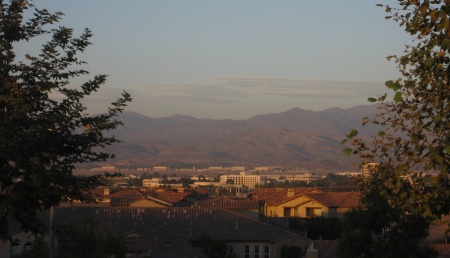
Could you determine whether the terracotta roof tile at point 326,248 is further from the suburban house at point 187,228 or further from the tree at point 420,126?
the tree at point 420,126

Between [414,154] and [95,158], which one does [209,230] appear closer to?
[95,158]

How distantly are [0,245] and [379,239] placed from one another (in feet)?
68.4

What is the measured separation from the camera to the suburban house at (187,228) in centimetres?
4906

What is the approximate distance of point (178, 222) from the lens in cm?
5494

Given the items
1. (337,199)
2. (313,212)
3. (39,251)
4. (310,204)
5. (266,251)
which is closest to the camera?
(39,251)

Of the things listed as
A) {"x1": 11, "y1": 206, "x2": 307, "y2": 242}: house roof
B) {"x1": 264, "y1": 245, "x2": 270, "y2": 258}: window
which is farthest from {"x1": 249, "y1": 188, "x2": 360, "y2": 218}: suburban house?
{"x1": 264, "y1": 245, "x2": 270, "y2": 258}: window

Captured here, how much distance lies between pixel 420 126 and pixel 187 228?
43.3 m

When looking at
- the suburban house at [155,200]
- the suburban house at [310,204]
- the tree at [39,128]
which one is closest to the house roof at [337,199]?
the suburban house at [310,204]

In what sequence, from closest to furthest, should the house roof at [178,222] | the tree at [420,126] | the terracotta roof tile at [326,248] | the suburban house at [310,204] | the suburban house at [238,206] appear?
the tree at [420,126]
the terracotta roof tile at [326,248]
the house roof at [178,222]
the suburban house at [238,206]
the suburban house at [310,204]

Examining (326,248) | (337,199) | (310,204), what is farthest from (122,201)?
(326,248)

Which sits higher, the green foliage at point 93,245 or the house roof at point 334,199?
the house roof at point 334,199

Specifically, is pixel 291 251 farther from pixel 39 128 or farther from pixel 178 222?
pixel 39 128

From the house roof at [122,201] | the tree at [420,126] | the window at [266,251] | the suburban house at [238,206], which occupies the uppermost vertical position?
the tree at [420,126]

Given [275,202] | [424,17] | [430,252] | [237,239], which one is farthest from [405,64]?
[275,202]
